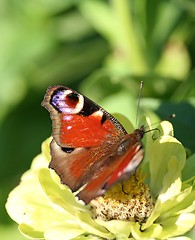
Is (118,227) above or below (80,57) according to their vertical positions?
above

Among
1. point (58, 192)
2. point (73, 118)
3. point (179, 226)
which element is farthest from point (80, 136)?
point (179, 226)

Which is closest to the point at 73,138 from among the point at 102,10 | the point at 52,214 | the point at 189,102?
the point at 52,214

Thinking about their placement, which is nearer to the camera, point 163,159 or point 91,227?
point 91,227

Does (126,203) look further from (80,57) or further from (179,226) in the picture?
(80,57)

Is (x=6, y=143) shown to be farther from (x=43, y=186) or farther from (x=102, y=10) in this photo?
(x=43, y=186)

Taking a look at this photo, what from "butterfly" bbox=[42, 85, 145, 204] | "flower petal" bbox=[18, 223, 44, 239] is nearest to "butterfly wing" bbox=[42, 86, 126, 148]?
"butterfly" bbox=[42, 85, 145, 204]
